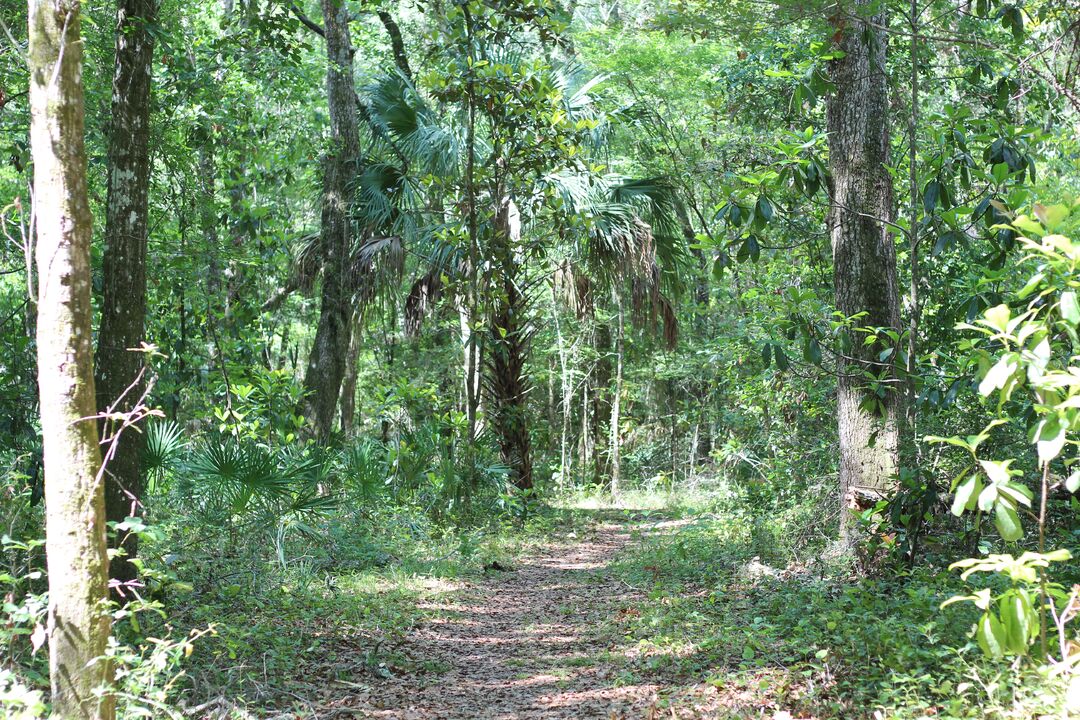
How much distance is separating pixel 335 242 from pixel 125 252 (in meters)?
5.75

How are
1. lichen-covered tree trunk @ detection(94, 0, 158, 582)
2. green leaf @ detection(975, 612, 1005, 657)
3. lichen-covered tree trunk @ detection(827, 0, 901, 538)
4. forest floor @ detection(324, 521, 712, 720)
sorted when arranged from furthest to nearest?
lichen-covered tree trunk @ detection(827, 0, 901, 538)
lichen-covered tree trunk @ detection(94, 0, 158, 582)
forest floor @ detection(324, 521, 712, 720)
green leaf @ detection(975, 612, 1005, 657)

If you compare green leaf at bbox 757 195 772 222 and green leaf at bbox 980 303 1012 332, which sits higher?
green leaf at bbox 757 195 772 222

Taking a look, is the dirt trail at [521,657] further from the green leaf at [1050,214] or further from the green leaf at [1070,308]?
the green leaf at [1050,214]

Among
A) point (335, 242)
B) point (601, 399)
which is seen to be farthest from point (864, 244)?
point (601, 399)

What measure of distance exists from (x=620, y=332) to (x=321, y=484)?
26.4 feet

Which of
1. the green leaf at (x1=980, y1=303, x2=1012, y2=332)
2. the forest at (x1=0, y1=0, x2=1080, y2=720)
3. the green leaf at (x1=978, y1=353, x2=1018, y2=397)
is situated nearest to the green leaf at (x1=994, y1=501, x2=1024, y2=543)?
the forest at (x1=0, y1=0, x2=1080, y2=720)

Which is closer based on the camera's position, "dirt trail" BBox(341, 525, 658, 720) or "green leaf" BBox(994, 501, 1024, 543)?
"green leaf" BBox(994, 501, 1024, 543)

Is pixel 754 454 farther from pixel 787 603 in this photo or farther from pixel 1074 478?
Answer: pixel 1074 478

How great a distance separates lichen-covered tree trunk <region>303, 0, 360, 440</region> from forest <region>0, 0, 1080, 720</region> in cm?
5

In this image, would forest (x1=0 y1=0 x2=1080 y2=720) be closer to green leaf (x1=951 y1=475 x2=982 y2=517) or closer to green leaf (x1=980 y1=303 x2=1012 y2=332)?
green leaf (x1=951 y1=475 x2=982 y2=517)

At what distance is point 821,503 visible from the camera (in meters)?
8.11

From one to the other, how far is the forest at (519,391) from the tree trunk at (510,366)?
0.06m

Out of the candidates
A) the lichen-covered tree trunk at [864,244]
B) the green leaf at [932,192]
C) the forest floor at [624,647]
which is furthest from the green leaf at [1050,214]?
the lichen-covered tree trunk at [864,244]

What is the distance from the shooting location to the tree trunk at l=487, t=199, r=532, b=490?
11.6 metres
